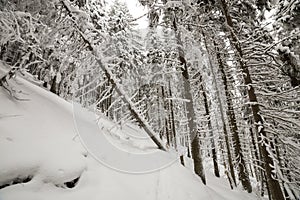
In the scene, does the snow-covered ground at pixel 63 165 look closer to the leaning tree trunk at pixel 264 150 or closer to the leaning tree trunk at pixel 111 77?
the leaning tree trunk at pixel 111 77

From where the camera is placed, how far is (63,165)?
16.3 feet

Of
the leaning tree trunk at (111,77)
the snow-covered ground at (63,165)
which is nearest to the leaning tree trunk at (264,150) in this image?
the snow-covered ground at (63,165)

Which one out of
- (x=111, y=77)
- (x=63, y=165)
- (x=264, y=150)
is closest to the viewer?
(x=63, y=165)

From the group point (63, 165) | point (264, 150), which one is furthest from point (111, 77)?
point (264, 150)

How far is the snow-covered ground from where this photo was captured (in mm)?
4273

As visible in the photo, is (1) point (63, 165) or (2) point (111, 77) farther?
(2) point (111, 77)

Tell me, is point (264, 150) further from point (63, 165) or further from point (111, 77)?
point (63, 165)

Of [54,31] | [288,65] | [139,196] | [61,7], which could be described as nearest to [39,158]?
[139,196]

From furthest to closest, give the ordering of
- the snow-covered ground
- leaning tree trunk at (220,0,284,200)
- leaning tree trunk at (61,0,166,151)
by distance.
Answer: leaning tree trunk at (61,0,166,151)
leaning tree trunk at (220,0,284,200)
the snow-covered ground

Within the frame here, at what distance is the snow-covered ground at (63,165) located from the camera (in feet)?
14.0

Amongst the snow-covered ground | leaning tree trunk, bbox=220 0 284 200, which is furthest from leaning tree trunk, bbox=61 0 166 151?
leaning tree trunk, bbox=220 0 284 200

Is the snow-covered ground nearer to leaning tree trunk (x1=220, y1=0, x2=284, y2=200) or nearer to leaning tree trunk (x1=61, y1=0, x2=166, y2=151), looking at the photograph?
leaning tree trunk (x1=61, y1=0, x2=166, y2=151)

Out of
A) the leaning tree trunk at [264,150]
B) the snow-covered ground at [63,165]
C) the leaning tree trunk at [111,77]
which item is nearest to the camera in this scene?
the snow-covered ground at [63,165]

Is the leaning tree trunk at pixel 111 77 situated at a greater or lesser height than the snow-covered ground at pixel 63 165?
greater
